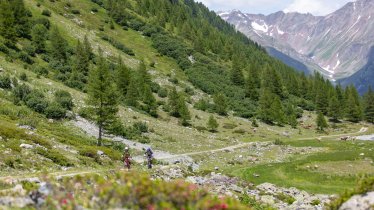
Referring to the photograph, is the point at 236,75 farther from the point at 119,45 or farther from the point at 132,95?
the point at 132,95

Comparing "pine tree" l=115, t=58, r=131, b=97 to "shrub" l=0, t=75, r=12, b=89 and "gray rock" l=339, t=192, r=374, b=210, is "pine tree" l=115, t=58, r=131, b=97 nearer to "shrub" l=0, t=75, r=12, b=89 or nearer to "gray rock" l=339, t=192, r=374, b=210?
"shrub" l=0, t=75, r=12, b=89

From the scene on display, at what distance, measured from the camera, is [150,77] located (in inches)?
4200

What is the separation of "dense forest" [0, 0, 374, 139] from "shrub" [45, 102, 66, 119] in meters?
0.15

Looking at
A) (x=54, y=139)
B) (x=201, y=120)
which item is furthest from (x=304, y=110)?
(x=54, y=139)

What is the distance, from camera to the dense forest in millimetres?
58656

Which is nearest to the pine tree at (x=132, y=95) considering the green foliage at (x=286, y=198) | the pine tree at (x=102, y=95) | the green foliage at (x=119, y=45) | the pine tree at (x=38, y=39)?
the pine tree at (x=38, y=39)

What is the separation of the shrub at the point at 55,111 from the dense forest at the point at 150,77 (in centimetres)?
15

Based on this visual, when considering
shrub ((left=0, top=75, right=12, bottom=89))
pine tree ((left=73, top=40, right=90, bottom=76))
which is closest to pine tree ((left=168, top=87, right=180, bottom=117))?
pine tree ((left=73, top=40, right=90, bottom=76))

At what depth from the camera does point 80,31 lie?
114 m

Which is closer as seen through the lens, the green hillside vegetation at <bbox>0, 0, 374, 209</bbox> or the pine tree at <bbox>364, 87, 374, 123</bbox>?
the green hillside vegetation at <bbox>0, 0, 374, 209</bbox>

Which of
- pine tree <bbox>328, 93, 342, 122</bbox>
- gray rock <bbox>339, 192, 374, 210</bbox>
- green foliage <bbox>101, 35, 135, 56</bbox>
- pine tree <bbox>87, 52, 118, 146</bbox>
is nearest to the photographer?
gray rock <bbox>339, 192, 374, 210</bbox>

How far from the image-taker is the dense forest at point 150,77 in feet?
192

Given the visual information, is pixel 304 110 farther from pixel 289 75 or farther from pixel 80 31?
pixel 80 31

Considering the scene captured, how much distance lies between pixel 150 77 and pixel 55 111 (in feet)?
172
